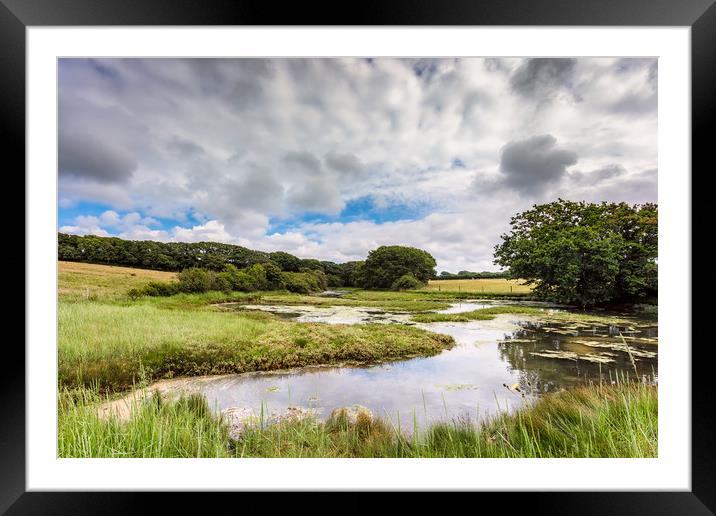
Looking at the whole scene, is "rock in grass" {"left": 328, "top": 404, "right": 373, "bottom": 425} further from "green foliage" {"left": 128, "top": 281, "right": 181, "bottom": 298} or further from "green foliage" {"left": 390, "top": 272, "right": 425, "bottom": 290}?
"green foliage" {"left": 128, "top": 281, "right": 181, "bottom": 298}

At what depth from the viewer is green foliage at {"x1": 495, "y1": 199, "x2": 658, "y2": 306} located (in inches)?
80.8

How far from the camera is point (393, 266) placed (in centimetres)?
239

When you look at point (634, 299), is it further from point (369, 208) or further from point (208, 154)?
point (208, 154)

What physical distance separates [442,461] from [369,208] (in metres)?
1.70

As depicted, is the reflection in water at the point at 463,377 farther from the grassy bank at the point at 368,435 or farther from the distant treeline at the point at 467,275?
the distant treeline at the point at 467,275

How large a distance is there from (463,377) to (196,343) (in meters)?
1.98

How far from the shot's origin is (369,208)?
88.0 inches

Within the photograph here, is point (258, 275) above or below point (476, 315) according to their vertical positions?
above

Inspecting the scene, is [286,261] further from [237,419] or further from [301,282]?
[237,419]

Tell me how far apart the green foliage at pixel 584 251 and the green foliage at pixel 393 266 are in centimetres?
57

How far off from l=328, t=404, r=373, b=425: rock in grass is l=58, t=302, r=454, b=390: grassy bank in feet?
1.26

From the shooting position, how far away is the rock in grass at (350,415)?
5.84 feet
